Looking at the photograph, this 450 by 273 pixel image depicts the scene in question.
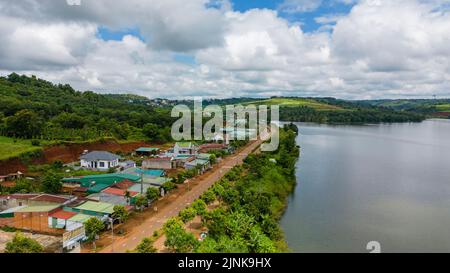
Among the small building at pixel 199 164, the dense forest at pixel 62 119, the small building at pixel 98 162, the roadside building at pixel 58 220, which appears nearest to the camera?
the roadside building at pixel 58 220

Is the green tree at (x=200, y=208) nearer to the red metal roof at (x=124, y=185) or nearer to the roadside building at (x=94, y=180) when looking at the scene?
the red metal roof at (x=124, y=185)

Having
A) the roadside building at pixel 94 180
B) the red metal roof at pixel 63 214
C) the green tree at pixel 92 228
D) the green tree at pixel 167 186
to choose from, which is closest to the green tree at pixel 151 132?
the roadside building at pixel 94 180

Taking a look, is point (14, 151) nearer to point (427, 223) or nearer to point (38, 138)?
point (38, 138)

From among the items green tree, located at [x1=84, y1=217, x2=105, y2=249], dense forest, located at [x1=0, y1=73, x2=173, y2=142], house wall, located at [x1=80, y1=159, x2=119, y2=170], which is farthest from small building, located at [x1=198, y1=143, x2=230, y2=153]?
green tree, located at [x1=84, y1=217, x2=105, y2=249]

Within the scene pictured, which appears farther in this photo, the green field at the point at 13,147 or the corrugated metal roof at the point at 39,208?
the green field at the point at 13,147
